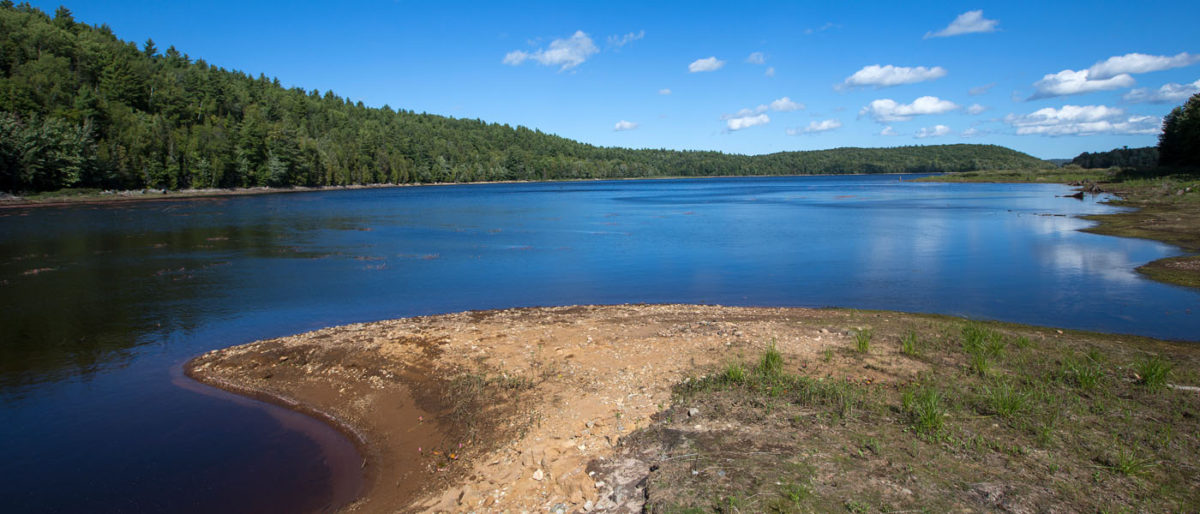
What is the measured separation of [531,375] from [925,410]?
225 inches

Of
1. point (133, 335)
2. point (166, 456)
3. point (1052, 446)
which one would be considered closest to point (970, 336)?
point (1052, 446)

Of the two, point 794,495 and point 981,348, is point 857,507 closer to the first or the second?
point 794,495

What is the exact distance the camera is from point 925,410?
7219 mm

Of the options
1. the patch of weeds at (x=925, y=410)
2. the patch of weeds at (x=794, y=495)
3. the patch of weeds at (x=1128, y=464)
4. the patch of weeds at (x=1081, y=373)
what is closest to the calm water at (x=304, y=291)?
the patch of weeds at (x=794, y=495)

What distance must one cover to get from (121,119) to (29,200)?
32.8 meters

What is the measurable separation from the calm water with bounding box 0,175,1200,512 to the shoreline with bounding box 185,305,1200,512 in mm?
881

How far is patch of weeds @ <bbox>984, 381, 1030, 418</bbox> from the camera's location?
7309 millimetres

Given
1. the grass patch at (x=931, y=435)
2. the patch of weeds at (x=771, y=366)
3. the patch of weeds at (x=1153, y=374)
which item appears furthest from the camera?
the patch of weeds at (x=771, y=366)

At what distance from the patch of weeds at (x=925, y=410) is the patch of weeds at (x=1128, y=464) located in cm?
155

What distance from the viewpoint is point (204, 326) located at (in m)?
15.3

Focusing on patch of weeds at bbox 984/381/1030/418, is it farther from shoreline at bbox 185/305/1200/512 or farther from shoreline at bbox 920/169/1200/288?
shoreline at bbox 920/169/1200/288

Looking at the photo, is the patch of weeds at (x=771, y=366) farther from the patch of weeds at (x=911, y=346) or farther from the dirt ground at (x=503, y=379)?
the patch of weeds at (x=911, y=346)

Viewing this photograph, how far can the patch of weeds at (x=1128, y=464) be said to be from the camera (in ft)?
19.3

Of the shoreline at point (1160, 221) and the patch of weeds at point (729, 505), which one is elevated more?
the shoreline at point (1160, 221)
